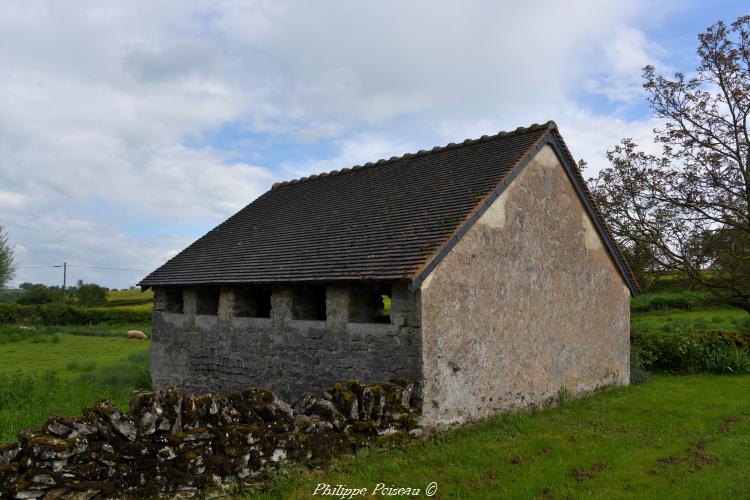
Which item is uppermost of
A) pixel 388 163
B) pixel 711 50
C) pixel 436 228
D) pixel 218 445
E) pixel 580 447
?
pixel 711 50

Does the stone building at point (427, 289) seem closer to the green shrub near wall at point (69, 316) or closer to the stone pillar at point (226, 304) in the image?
the stone pillar at point (226, 304)

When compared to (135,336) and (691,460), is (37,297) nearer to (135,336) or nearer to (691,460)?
(135,336)

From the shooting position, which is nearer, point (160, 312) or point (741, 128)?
point (160, 312)

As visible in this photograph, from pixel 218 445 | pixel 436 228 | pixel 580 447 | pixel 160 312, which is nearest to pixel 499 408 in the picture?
pixel 580 447

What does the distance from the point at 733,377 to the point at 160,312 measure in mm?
14762

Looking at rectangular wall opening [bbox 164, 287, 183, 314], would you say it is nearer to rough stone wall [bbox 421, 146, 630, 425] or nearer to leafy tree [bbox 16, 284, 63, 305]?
rough stone wall [bbox 421, 146, 630, 425]

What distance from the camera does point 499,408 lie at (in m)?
9.85

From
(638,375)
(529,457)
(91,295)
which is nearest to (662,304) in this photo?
(638,375)

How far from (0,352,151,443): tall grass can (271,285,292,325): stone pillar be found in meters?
4.14

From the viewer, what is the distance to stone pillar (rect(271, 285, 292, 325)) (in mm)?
10672

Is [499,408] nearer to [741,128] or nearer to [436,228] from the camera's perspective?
[436,228]

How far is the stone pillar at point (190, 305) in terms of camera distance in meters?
13.0

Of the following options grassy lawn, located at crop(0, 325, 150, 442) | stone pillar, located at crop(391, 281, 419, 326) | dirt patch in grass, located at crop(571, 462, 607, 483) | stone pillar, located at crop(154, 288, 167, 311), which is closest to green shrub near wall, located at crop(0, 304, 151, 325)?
grassy lawn, located at crop(0, 325, 150, 442)

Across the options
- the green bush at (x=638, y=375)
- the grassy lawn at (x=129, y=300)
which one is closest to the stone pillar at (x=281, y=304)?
the green bush at (x=638, y=375)
